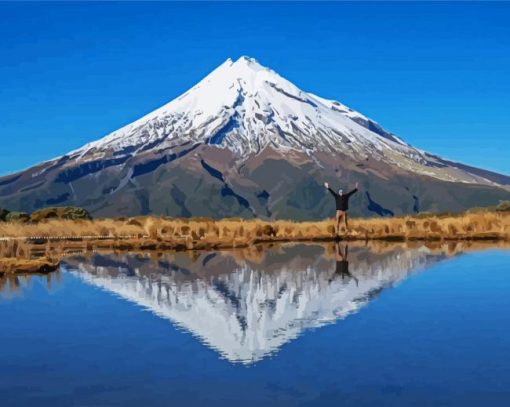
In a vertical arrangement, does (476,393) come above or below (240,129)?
below

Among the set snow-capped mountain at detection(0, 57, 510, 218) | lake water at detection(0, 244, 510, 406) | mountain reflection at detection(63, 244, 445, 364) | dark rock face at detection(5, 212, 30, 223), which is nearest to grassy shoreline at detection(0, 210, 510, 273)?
mountain reflection at detection(63, 244, 445, 364)

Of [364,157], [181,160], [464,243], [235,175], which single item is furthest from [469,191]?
[464,243]

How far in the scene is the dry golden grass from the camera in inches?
1012

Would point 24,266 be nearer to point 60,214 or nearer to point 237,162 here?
point 60,214

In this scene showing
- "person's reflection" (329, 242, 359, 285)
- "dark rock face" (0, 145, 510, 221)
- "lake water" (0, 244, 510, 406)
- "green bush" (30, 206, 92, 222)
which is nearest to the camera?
"lake water" (0, 244, 510, 406)

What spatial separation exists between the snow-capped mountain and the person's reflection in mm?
100726

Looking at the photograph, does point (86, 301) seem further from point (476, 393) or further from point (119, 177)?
point (119, 177)

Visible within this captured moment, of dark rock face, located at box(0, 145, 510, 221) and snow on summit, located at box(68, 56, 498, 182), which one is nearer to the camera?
dark rock face, located at box(0, 145, 510, 221)

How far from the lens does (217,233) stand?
92.3 ft

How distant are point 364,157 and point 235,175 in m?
23.8

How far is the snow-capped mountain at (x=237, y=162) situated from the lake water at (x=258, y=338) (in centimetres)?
10873

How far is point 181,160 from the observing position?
145 meters

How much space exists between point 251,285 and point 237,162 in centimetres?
13641

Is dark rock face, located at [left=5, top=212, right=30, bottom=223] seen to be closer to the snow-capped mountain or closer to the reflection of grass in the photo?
the reflection of grass
